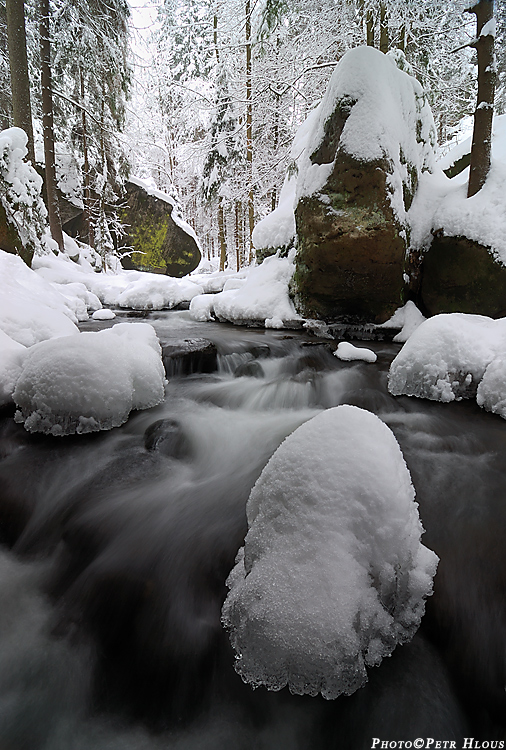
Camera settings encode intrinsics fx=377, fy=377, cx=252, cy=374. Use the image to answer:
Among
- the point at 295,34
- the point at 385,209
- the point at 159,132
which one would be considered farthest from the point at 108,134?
the point at 159,132

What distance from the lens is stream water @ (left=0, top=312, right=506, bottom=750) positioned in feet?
3.71

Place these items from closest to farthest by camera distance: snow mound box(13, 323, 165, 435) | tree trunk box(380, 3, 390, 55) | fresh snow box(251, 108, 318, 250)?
snow mound box(13, 323, 165, 435), tree trunk box(380, 3, 390, 55), fresh snow box(251, 108, 318, 250)

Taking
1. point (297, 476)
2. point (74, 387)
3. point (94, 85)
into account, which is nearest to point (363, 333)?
point (74, 387)

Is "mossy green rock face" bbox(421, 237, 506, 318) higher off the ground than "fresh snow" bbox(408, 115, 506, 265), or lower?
lower

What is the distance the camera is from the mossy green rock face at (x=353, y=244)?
508 cm

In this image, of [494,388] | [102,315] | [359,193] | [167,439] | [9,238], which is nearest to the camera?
[167,439]

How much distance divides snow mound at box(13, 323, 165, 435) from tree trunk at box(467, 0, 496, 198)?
5579mm

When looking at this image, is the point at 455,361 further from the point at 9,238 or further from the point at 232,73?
the point at 232,73

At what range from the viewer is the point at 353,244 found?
203 inches

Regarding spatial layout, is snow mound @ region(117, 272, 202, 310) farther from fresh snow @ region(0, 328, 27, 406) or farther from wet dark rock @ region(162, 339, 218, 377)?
fresh snow @ region(0, 328, 27, 406)

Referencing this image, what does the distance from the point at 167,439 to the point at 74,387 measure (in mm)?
687

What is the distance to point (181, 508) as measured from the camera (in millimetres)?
1980

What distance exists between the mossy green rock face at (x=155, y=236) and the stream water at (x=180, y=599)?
53.9 ft

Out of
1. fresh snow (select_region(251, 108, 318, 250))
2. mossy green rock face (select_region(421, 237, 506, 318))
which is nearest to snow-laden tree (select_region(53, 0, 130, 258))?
fresh snow (select_region(251, 108, 318, 250))
